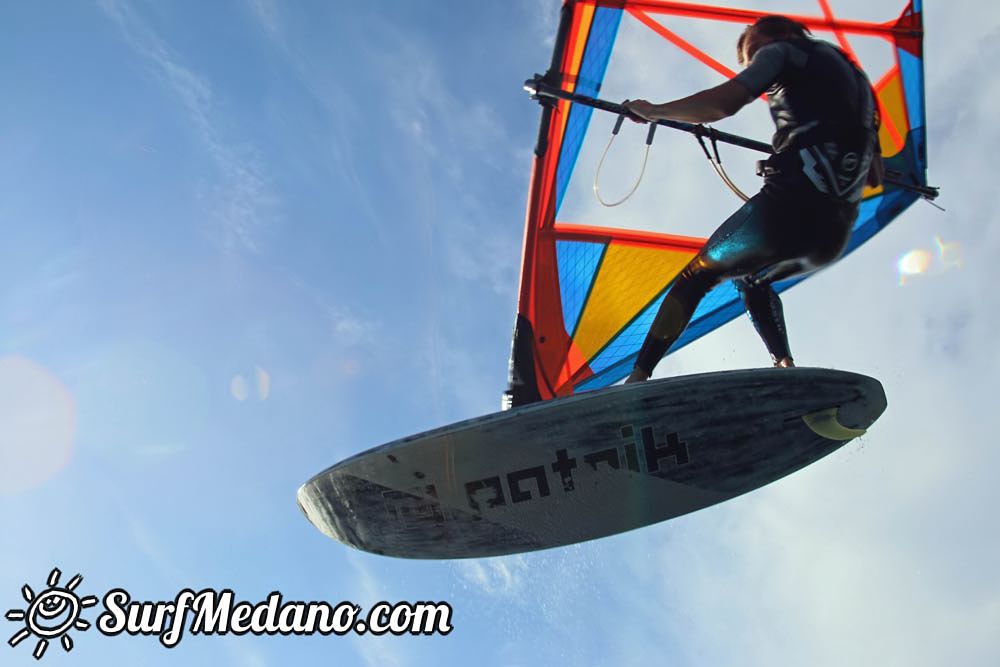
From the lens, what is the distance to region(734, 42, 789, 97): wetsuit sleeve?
427 centimetres

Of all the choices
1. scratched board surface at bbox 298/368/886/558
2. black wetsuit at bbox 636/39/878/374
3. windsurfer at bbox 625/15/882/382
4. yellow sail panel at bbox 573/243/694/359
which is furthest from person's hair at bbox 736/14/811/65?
yellow sail panel at bbox 573/243/694/359

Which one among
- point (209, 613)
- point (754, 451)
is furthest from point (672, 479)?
point (209, 613)

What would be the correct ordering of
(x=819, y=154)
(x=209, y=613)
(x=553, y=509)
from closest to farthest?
1. (x=819, y=154)
2. (x=553, y=509)
3. (x=209, y=613)

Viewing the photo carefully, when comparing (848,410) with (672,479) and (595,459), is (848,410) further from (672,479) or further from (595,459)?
(595,459)

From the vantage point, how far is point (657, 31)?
6996mm

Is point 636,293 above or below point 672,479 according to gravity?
above

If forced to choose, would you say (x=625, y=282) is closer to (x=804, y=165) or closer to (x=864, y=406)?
(x=864, y=406)

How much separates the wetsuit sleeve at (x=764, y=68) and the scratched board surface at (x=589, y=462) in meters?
1.60

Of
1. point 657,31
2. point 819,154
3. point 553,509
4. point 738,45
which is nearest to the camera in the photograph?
point 819,154

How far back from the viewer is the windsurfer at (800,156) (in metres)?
4.49

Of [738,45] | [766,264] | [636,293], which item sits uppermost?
[636,293]

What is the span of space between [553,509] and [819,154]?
9.22ft

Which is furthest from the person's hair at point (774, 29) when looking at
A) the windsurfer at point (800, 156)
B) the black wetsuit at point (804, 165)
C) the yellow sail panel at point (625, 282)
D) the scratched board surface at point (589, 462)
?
the yellow sail panel at point (625, 282)

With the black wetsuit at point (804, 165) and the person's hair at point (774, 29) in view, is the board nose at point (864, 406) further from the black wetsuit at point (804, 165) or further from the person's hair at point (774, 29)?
the person's hair at point (774, 29)
